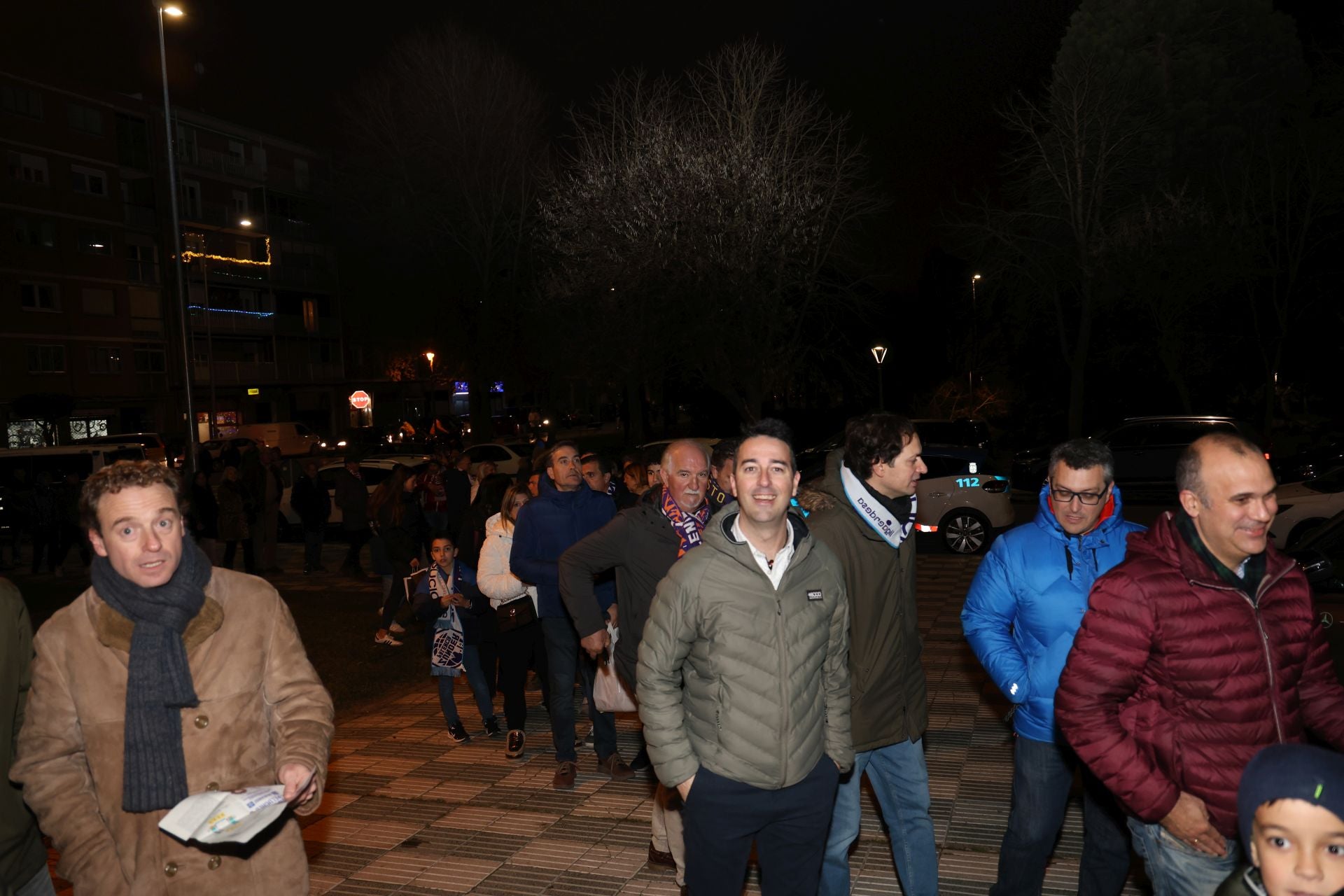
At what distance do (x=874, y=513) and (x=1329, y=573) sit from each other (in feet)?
13.0

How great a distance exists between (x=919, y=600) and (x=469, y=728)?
5729 mm

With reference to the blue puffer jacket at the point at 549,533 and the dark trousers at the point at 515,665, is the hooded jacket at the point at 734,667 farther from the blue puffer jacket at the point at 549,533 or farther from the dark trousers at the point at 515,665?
the dark trousers at the point at 515,665

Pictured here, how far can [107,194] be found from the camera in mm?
48844

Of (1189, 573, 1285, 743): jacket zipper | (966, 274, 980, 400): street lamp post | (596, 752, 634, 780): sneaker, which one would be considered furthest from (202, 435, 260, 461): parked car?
(966, 274, 980, 400): street lamp post

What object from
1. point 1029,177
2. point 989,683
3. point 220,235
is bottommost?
point 989,683

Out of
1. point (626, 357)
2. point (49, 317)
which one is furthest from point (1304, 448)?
point (49, 317)

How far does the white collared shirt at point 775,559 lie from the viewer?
11.1 feet

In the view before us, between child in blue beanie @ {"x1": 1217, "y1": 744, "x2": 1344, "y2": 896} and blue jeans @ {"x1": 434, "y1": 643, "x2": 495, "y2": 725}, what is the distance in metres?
5.96

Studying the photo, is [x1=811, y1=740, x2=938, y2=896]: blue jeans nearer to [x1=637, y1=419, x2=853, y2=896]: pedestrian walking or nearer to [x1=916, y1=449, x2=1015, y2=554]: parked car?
[x1=637, y1=419, x2=853, y2=896]: pedestrian walking

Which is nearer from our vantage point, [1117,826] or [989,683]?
[1117,826]

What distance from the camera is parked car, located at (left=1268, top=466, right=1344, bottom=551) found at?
11711 mm

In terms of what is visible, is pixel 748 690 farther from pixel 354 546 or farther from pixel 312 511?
pixel 312 511

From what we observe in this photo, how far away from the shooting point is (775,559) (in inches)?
136

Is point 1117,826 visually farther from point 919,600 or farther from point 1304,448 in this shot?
point 1304,448
